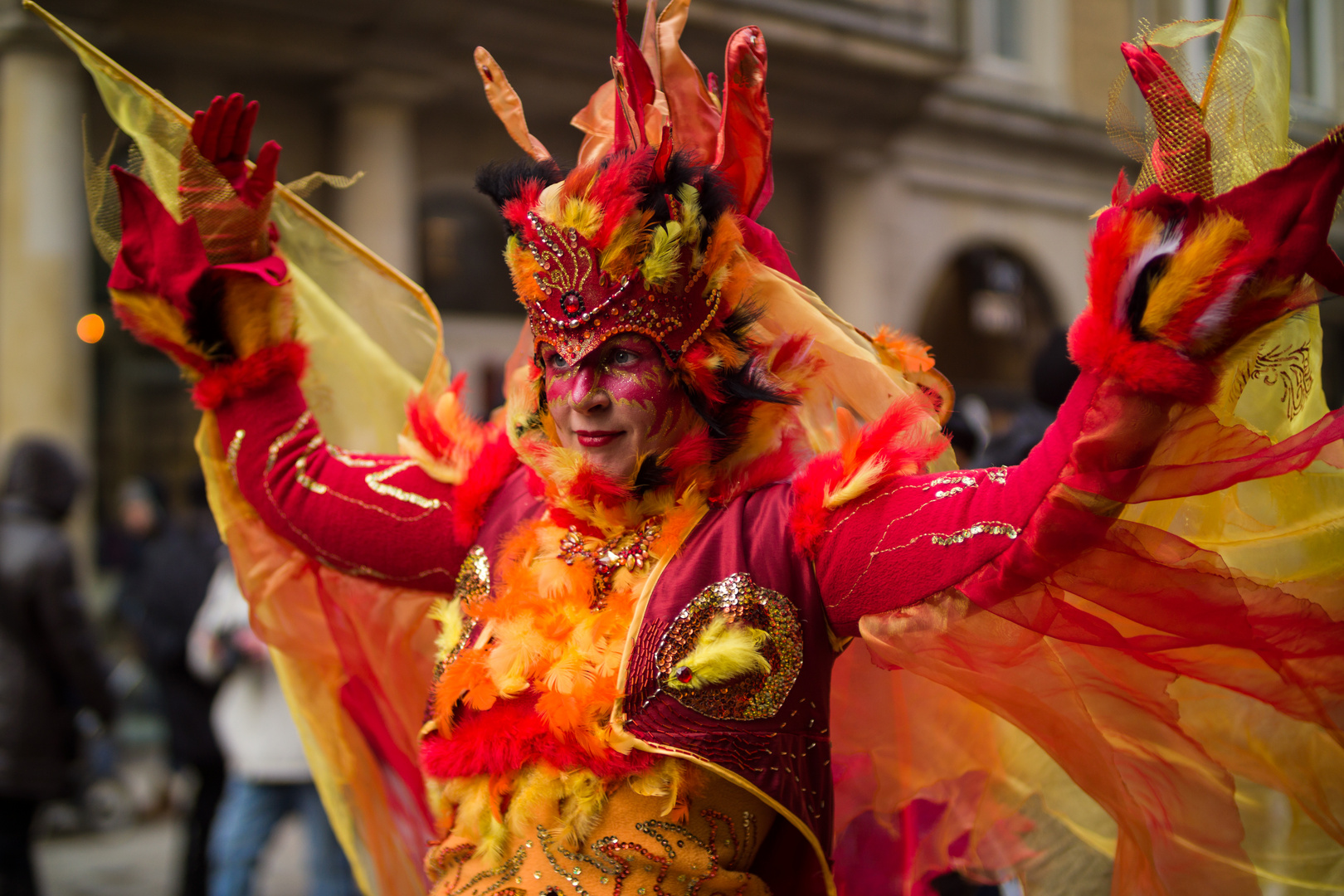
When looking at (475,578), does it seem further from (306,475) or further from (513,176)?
(513,176)

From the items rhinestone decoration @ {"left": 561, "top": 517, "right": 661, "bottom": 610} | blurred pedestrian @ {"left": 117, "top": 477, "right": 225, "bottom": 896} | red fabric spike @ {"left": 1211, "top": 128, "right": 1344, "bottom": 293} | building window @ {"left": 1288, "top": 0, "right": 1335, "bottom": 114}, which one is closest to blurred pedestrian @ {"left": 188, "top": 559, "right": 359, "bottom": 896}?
blurred pedestrian @ {"left": 117, "top": 477, "right": 225, "bottom": 896}

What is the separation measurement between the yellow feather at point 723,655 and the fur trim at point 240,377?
3.44 feet

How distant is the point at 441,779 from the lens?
1958 mm

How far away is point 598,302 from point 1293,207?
3.19 ft


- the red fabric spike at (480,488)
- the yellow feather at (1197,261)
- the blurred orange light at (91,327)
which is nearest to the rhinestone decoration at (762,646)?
the red fabric spike at (480,488)

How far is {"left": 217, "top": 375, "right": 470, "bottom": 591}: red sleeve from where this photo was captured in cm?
216

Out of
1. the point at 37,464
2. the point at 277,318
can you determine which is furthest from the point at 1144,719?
the point at 37,464

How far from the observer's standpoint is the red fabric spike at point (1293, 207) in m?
1.30

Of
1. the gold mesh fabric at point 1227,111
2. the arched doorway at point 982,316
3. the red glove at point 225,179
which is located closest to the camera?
the gold mesh fabric at point 1227,111

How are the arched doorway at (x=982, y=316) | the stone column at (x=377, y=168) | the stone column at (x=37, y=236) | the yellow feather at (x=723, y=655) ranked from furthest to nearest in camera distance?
the arched doorway at (x=982, y=316), the stone column at (x=377, y=168), the stone column at (x=37, y=236), the yellow feather at (x=723, y=655)

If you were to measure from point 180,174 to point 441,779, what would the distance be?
4.01 feet

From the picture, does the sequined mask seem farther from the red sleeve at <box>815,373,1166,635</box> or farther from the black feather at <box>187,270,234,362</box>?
the black feather at <box>187,270,234,362</box>

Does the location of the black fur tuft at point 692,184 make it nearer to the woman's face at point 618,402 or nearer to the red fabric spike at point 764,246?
the red fabric spike at point 764,246

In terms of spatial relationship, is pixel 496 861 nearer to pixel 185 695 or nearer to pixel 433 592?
pixel 433 592
